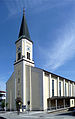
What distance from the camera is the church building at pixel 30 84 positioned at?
112ft

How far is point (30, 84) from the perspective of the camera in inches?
1419

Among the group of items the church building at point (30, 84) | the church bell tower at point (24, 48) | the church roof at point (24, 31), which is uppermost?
the church roof at point (24, 31)

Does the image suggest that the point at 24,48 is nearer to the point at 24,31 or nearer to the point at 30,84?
the point at 24,31

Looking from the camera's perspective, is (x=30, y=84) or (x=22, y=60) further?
(x=22, y=60)

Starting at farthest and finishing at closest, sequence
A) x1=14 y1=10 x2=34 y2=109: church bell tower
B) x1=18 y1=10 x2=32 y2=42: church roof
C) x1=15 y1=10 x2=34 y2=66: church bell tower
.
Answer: x1=18 y1=10 x2=32 y2=42: church roof, x1=15 y1=10 x2=34 y2=66: church bell tower, x1=14 y1=10 x2=34 y2=109: church bell tower

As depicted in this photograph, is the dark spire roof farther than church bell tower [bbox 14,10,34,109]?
Yes

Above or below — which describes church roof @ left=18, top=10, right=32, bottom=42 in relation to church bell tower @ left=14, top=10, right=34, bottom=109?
above

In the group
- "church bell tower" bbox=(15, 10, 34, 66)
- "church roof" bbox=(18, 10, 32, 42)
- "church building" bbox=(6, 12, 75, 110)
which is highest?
"church roof" bbox=(18, 10, 32, 42)

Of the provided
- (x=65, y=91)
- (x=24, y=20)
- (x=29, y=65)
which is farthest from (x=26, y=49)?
(x=65, y=91)

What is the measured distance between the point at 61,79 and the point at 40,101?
1356cm

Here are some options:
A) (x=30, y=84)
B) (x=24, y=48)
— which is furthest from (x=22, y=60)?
(x=30, y=84)

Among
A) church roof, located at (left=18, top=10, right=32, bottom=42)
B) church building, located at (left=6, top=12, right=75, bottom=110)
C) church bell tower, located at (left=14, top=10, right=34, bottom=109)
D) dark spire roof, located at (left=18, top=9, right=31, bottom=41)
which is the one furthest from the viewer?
dark spire roof, located at (left=18, top=9, right=31, bottom=41)

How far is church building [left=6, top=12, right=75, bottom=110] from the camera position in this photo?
3406 cm

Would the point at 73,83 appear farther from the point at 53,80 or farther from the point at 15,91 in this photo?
the point at 15,91
